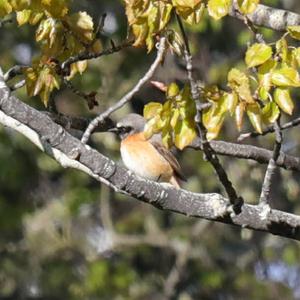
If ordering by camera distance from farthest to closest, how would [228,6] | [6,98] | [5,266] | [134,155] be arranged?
[5,266], [134,155], [6,98], [228,6]

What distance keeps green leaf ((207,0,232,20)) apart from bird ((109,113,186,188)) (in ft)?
11.3

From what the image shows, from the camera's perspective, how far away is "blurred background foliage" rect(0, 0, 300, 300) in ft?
36.6

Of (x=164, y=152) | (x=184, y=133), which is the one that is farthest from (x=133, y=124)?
(x=184, y=133)

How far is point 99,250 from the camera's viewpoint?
39.7ft

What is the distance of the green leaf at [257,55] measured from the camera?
11.6 ft

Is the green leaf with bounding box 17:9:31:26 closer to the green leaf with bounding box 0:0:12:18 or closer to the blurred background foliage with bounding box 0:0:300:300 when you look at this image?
the green leaf with bounding box 0:0:12:18

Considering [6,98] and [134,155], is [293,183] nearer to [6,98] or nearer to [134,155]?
Result: [134,155]

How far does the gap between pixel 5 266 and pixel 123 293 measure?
1.35m

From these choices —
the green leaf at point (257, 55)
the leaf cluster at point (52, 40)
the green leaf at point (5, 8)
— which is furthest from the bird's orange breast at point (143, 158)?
the green leaf at point (257, 55)

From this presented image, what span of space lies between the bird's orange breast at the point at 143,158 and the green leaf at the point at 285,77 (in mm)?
3541

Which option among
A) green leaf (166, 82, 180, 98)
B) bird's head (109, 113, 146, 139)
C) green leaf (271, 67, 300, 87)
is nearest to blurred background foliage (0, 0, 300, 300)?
bird's head (109, 113, 146, 139)

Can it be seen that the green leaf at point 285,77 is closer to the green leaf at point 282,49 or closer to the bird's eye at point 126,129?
the green leaf at point 282,49

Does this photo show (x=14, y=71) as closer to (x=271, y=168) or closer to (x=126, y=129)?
(x=271, y=168)

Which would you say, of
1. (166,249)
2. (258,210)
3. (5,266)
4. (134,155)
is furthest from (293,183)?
(258,210)
